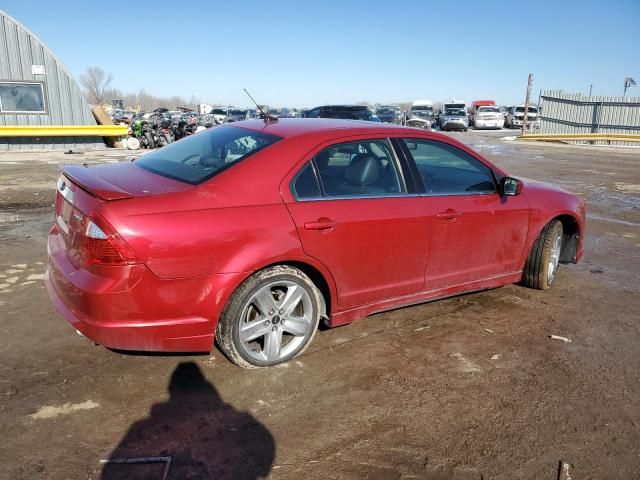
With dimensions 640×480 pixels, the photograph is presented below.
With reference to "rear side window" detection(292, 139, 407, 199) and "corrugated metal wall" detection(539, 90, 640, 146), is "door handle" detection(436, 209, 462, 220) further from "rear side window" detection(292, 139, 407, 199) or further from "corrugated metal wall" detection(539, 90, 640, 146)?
"corrugated metal wall" detection(539, 90, 640, 146)

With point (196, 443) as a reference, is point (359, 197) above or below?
above

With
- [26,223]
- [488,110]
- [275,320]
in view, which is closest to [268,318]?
[275,320]

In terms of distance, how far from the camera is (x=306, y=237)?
3.33 m

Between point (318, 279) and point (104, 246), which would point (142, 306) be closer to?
point (104, 246)

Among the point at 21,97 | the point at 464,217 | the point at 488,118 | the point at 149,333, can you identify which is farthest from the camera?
the point at 488,118

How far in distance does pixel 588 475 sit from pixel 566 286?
3069mm

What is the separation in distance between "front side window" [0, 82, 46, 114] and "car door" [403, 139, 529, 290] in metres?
17.0

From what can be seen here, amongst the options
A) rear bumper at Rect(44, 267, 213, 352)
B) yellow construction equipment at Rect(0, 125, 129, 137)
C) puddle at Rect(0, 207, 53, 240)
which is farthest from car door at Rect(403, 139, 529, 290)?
yellow construction equipment at Rect(0, 125, 129, 137)

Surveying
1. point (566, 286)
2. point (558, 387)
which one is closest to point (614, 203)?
point (566, 286)

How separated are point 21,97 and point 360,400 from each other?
18000mm

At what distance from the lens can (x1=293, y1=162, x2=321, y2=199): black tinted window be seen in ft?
11.1

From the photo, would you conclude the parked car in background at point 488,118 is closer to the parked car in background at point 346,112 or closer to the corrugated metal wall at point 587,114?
the corrugated metal wall at point 587,114

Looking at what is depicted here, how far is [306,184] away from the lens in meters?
3.44

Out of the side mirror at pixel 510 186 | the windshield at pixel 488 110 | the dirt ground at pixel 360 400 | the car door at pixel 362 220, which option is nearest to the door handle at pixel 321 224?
the car door at pixel 362 220
